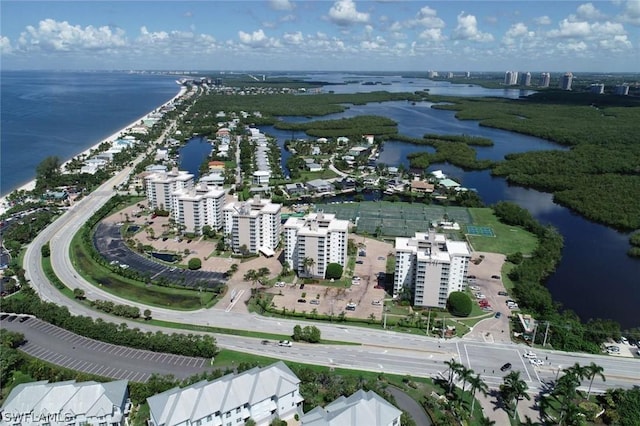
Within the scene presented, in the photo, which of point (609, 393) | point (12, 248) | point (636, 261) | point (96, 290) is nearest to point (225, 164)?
point (12, 248)

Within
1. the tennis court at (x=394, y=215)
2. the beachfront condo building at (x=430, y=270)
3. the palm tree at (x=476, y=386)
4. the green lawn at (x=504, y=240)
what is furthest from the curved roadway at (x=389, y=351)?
the tennis court at (x=394, y=215)

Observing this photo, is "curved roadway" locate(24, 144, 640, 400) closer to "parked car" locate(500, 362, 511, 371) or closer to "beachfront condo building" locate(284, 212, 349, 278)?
"parked car" locate(500, 362, 511, 371)

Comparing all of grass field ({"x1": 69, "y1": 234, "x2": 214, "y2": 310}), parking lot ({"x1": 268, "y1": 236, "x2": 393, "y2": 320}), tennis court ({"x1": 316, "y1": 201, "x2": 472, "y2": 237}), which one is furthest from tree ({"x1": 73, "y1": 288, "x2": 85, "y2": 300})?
tennis court ({"x1": 316, "y1": 201, "x2": 472, "y2": 237})

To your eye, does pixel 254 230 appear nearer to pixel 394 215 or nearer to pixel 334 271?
pixel 334 271

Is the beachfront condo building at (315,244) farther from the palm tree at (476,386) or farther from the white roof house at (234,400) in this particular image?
the palm tree at (476,386)

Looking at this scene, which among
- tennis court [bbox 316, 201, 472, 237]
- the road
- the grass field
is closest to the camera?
the road
